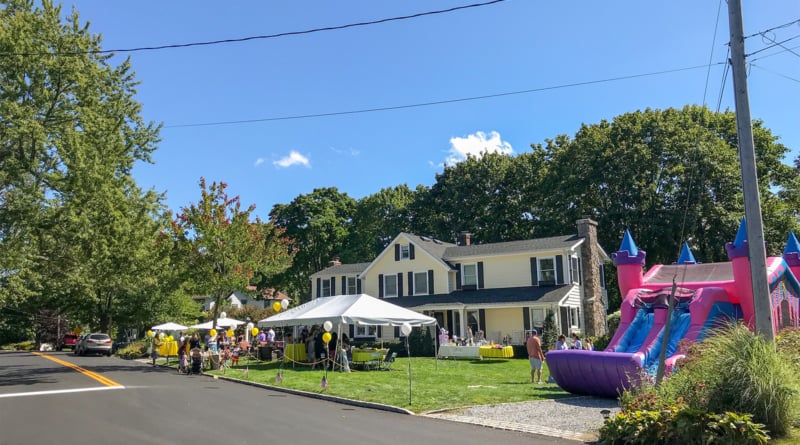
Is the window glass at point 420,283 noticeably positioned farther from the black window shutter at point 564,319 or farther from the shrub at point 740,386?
the shrub at point 740,386

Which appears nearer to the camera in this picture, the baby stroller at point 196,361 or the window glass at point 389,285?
the baby stroller at point 196,361

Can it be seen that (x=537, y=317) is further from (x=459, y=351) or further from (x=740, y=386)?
(x=740, y=386)

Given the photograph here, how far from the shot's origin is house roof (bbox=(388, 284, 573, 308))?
98.4 ft

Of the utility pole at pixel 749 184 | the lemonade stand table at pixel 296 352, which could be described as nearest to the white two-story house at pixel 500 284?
the lemonade stand table at pixel 296 352

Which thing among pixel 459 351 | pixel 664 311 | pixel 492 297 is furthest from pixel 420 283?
pixel 664 311

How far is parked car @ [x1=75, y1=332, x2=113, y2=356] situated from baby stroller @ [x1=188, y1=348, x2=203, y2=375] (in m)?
17.1

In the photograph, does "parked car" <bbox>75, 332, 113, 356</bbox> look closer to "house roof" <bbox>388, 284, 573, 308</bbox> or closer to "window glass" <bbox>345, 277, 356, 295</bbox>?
"window glass" <bbox>345, 277, 356, 295</bbox>

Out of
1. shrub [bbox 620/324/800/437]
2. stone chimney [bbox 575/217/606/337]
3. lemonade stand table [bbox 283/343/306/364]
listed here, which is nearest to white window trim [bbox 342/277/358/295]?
stone chimney [bbox 575/217/606/337]

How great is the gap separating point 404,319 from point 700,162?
2581 cm

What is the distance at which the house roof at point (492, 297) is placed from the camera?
30.0 meters

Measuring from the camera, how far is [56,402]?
12445mm

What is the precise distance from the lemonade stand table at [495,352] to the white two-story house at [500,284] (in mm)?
3994

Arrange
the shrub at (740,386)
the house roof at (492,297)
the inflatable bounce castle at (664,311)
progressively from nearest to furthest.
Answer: the shrub at (740,386) → the inflatable bounce castle at (664,311) → the house roof at (492,297)

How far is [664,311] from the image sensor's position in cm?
1499
